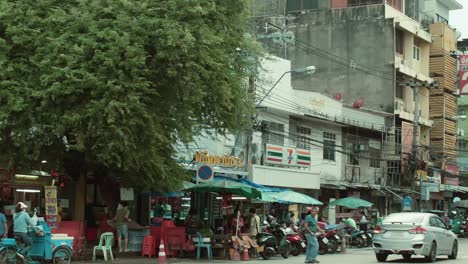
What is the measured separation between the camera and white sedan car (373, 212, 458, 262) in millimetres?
20875

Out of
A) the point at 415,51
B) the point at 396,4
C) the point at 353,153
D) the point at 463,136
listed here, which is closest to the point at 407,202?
→ the point at 353,153

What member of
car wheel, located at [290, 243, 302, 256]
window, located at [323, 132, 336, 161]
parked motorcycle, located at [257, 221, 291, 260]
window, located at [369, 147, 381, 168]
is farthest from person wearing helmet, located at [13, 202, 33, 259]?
window, located at [369, 147, 381, 168]

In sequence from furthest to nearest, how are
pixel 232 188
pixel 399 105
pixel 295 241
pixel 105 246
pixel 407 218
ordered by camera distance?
pixel 399 105
pixel 295 241
pixel 232 188
pixel 407 218
pixel 105 246

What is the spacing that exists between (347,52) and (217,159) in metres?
22.8

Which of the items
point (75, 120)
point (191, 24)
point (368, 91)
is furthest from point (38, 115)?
point (368, 91)

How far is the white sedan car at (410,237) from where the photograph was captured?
68.5 feet

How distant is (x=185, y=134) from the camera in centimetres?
2095

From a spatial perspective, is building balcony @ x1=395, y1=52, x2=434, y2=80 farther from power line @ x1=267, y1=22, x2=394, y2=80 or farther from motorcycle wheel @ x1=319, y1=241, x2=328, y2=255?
motorcycle wheel @ x1=319, y1=241, x2=328, y2=255

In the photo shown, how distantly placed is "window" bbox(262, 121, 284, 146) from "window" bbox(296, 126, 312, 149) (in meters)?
1.37

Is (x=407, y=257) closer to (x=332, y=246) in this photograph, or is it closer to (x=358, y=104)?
(x=332, y=246)

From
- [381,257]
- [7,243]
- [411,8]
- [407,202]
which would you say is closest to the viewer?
[7,243]

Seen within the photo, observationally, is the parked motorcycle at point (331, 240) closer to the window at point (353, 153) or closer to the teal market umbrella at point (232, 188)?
the teal market umbrella at point (232, 188)

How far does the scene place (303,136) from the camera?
38344 mm

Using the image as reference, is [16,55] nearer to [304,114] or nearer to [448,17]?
[304,114]
